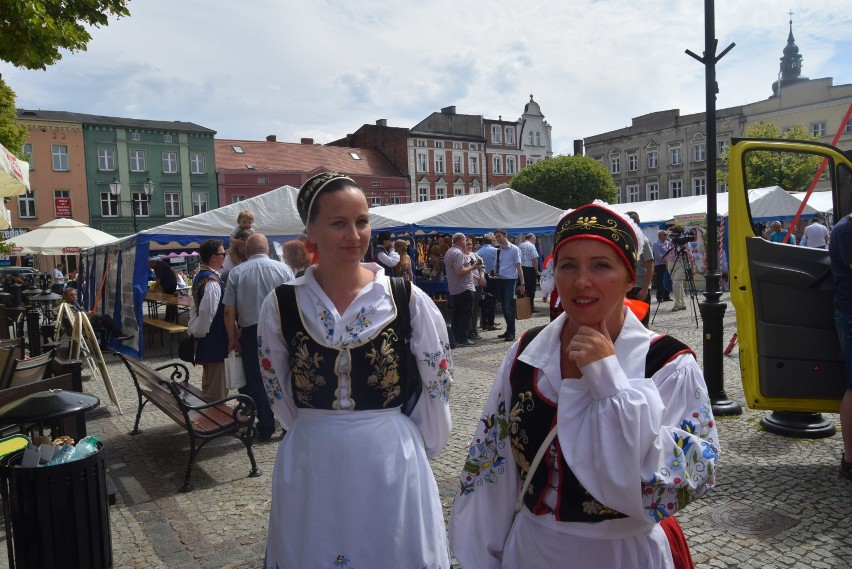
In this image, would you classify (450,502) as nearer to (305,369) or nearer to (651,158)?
(305,369)

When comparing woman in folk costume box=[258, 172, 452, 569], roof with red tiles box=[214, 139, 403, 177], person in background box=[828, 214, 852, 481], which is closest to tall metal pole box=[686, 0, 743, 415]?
person in background box=[828, 214, 852, 481]

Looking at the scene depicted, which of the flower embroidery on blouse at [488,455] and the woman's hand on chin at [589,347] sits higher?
the woman's hand on chin at [589,347]

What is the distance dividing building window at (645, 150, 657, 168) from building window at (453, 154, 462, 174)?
18353 millimetres

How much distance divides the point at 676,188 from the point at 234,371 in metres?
59.7

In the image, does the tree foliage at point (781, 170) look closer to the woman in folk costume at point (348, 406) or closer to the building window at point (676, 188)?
the building window at point (676, 188)

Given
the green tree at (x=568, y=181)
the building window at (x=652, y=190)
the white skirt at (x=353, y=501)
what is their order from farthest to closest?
the building window at (x=652, y=190) → the green tree at (x=568, y=181) → the white skirt at (x=353, y=501)

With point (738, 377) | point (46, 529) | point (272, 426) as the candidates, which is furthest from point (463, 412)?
point (46, 529)

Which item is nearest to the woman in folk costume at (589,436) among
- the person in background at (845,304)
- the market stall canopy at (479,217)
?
the person in background at (845,304)

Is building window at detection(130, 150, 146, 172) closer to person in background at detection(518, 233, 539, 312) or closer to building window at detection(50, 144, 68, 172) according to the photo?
building window at detection(50, 144, 68, 172)

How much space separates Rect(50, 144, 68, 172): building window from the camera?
43.8 meters

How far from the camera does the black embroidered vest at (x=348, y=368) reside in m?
2.18

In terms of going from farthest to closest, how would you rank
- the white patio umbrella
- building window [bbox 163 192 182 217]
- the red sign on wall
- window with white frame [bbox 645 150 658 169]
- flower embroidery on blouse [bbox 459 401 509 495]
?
window with white frame [bbox 645 150 658 169] → building window [bbox 163 192 182 217] → the red sign on wall → the white patio umbrella → flower embroidery on blouse [bbox 459 401 509 495]

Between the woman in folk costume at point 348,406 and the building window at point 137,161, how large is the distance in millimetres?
50082

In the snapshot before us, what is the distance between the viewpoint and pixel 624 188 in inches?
2464
